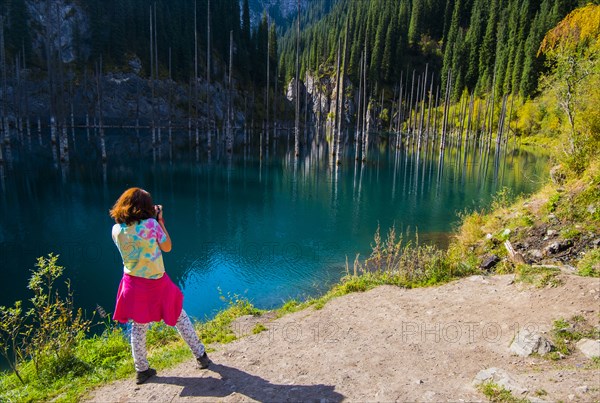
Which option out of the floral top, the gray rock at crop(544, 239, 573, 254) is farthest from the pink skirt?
the gray rock at crop(544, 239, 573, 254)

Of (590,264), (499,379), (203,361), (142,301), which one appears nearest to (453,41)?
(590,264)

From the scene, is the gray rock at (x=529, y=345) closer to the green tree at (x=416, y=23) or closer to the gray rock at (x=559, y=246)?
the gray rock at (x=559, y=246)

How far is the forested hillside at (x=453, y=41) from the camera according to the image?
7469 centimetres

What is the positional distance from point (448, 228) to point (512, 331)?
12.9 meters

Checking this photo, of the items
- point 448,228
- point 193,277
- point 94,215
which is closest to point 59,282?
point 193,277

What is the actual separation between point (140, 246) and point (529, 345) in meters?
4.93

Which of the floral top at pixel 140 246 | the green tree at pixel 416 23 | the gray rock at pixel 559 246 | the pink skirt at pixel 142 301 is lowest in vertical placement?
the gray rock at pixel 559 246

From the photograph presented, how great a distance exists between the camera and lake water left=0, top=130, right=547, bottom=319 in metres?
12.4

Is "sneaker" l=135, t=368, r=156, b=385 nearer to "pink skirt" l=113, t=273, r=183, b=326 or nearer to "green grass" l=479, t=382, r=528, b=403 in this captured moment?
"pink skirt" l=113, t=273, r=183, b=326

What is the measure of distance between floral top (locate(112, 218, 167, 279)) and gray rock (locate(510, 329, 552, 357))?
14.9ft

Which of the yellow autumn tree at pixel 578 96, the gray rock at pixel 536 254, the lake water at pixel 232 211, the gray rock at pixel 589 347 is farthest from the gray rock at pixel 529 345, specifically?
the yellow autumn tree at pixel 578 96

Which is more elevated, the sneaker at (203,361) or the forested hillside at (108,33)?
the forested hillside at (108,33)

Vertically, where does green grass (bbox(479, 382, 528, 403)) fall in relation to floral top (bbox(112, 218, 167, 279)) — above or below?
below

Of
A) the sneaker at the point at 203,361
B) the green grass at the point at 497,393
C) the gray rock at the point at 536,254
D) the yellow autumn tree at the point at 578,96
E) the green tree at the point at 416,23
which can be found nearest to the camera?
the green grass at the point at 497,393
